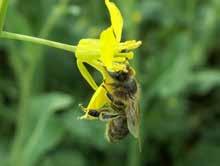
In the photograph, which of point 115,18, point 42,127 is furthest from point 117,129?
point 42,127

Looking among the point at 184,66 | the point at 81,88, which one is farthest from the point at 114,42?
the point at 81,88

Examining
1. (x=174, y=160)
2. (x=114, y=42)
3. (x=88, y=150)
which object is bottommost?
(x=174, y=160)

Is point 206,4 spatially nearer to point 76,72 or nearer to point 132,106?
point 76,72

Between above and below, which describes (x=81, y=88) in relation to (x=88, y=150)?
above

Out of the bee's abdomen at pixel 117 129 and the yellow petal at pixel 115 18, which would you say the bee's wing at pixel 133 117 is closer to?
the bee's abdomen at pixel 117 129

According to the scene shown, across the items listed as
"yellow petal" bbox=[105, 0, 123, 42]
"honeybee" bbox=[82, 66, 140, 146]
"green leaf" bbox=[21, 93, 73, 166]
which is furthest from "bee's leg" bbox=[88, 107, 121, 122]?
"green leaf" bbox=[21, 93, 73, 166]
